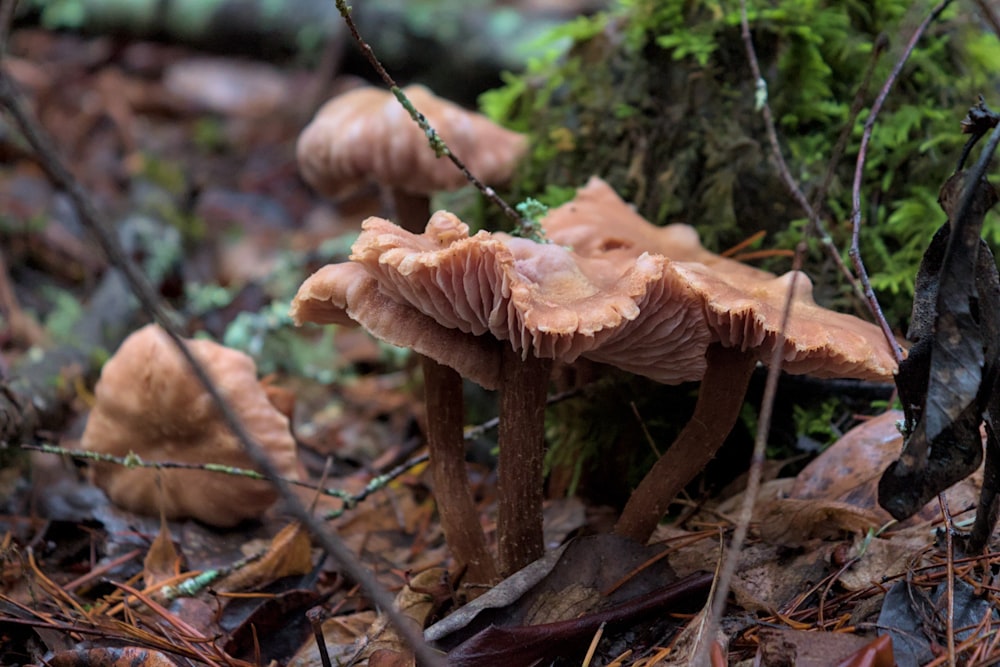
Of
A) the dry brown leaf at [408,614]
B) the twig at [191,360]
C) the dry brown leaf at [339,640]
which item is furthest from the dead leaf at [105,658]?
the twig at [191,360]

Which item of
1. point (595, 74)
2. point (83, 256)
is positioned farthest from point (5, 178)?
point (595, 74)

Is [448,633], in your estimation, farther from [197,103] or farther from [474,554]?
[197,103]

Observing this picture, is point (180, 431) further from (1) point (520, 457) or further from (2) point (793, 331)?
(2) point (793, 331)

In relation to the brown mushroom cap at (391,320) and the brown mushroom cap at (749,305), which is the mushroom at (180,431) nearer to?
the brown mushroom cap at (391,320)

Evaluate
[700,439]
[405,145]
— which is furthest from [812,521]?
[405,145]

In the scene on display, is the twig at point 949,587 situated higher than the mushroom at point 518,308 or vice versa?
the mushroom at point 518,308

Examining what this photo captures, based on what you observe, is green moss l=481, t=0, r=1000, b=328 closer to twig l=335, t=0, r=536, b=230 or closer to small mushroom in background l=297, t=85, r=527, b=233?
small mushroom in background l=297, t=85, r=527, b=233

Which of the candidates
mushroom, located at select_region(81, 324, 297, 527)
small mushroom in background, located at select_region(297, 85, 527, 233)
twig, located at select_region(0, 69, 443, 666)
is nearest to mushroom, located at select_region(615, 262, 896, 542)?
twig, located at select_region(0, 69, 443, 666)
